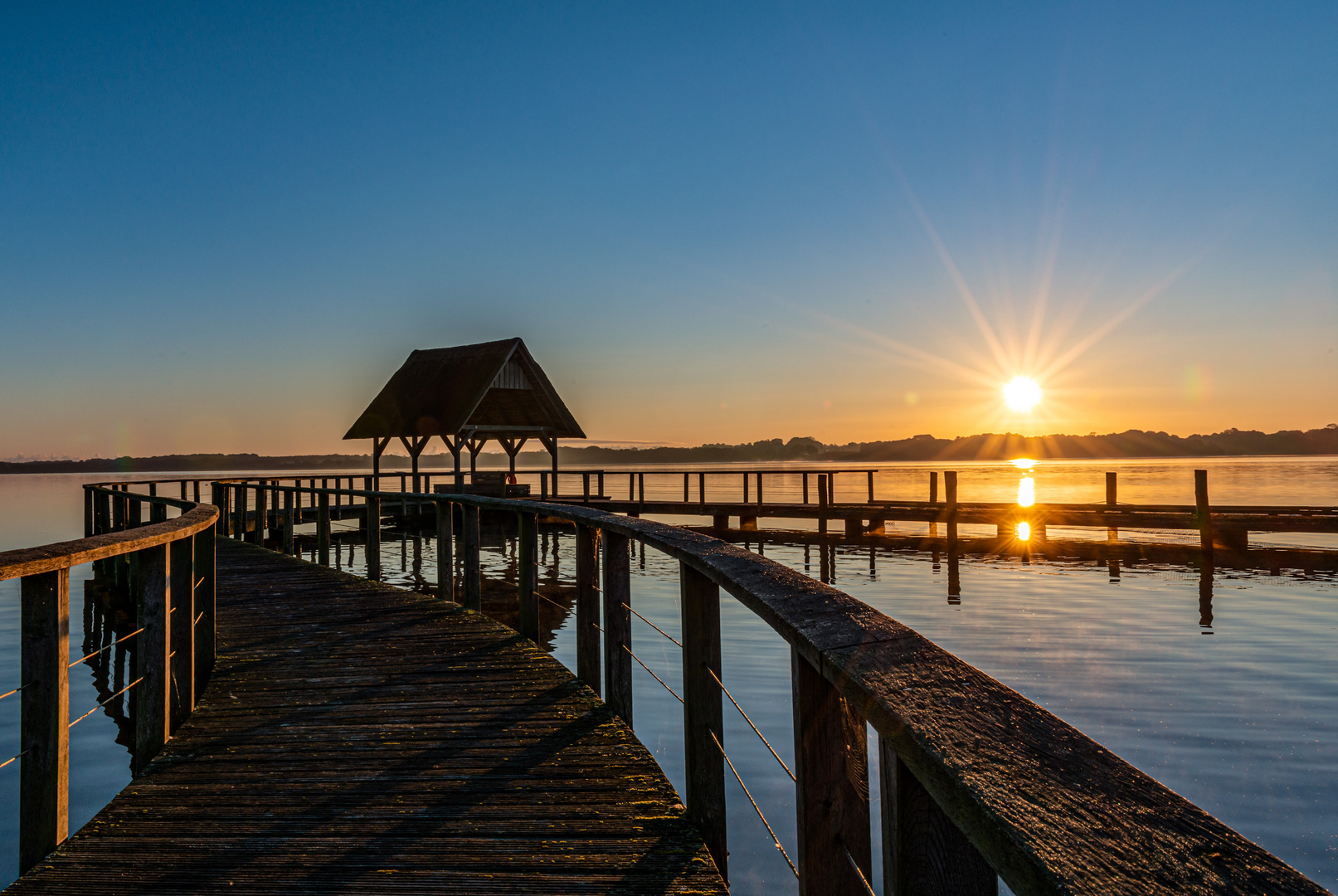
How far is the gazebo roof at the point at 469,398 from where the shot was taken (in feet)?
80.6

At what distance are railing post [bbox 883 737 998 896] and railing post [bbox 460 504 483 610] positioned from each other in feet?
18.9

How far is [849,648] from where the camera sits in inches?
53.7

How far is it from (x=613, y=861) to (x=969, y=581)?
13871mm

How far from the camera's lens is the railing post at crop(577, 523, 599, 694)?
4.41 meters

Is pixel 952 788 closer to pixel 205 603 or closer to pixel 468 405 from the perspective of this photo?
pixel 205 603

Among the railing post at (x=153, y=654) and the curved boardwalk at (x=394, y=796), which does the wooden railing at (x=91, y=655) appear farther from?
the curved boardwalk at (x=394, y=796)

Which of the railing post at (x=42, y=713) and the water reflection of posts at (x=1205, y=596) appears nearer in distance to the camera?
the railing post at (x=42, y=713)

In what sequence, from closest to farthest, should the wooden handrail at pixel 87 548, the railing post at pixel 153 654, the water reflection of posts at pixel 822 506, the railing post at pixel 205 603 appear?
the wooden handrail at pixel 87 548 < the railing post at pixel 153 654 < the railing post at pixel 205 603 < the water reflection of posts at pixel 822 506

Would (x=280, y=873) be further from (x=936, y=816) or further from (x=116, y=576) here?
(x=116, y=576)

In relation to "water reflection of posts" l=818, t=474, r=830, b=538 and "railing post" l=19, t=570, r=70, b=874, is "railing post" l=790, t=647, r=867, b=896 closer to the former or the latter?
"railing post" l=19, t=570, r=70, b=874

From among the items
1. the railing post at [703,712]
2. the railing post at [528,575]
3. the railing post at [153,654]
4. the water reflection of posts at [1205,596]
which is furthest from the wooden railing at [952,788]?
the water reflection of posts at [1205,596]

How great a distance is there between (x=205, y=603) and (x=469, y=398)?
769 inches

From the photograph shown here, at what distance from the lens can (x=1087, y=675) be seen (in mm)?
8570

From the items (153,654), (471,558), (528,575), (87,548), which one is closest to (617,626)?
(528,575)
